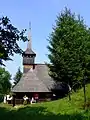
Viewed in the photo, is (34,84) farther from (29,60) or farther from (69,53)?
(69,53)

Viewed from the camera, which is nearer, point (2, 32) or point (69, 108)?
point (2, 32)

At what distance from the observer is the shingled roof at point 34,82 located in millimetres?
59406

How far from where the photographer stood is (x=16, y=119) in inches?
711

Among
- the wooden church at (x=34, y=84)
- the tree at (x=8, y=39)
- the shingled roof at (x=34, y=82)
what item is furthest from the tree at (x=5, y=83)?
the tree at (x=8, y=39)

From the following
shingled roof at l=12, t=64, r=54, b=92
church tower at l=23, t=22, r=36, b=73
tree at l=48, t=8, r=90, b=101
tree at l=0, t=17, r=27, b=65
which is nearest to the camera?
tree at l=0, t=17, r=27, b=65

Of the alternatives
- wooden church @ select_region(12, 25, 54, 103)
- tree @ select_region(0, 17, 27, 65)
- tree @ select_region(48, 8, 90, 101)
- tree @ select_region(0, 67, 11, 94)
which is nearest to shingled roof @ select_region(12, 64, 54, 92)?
wooden church @ select_region(12, 25, 54, 103)

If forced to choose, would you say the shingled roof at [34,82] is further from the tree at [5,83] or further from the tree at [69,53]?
the tree at [5,83]

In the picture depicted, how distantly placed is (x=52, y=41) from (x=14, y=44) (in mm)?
34635

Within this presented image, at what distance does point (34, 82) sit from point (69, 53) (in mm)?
15078

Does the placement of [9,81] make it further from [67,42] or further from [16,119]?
[16,119]

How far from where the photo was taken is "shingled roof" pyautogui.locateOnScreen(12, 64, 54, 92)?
59406mm

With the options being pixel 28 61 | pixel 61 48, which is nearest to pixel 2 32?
pixel 61 48

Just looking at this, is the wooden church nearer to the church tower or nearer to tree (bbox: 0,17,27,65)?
the church tower

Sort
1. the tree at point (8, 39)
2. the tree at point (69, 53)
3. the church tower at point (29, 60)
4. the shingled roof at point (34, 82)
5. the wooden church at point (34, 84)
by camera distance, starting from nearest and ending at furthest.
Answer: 1. the tree at point (8, 39)
2. the tree at point (69, 53)
3. the wooden church at point (34, 84)
4. the shingled roof at point (34, 82)
5. the church tower at point (29, 60)
